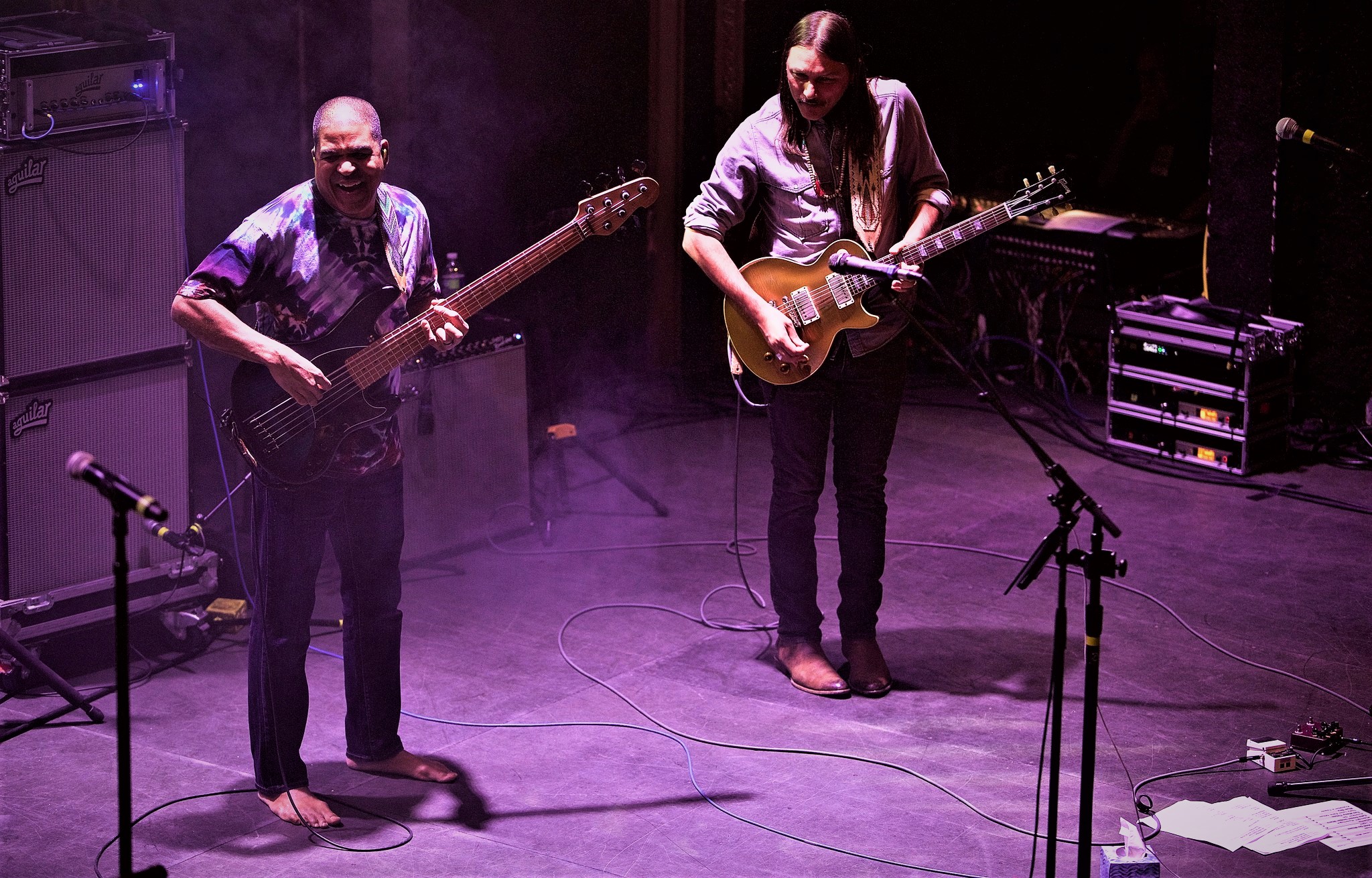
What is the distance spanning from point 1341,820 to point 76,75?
13.2ft

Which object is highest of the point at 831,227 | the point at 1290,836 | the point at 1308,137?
the point at 1308,137

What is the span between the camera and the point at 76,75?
4.49 meters

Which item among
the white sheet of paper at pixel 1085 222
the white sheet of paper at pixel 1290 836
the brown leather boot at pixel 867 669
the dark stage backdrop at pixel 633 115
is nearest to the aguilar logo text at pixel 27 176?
the dark stage backdrop at pixel 633 115

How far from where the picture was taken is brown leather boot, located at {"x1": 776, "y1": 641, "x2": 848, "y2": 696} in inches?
177

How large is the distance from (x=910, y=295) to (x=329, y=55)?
315cm

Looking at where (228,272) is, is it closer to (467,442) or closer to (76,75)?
(76,75)

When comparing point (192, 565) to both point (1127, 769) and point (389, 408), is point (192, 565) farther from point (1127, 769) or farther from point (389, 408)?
point (1127, 769)

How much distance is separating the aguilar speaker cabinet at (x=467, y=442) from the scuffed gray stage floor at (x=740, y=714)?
17 cm

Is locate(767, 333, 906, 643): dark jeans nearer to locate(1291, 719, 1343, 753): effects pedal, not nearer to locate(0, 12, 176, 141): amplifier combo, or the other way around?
locate(1291, 719, 1343, 753): effects pedal

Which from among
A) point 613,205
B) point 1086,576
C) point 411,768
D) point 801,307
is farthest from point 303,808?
point 1086,576

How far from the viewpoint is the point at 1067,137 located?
9008 millimetres

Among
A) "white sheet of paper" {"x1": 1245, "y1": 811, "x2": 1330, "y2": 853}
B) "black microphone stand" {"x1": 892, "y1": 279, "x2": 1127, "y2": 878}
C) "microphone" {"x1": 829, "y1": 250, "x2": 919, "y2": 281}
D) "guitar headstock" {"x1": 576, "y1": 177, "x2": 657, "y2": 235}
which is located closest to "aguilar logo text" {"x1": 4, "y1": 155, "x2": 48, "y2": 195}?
"guitar headstock" {"x1": 576, "y1": 177, "x2": 657, "y2": 235}

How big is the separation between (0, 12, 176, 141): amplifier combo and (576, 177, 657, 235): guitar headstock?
1.62 metres

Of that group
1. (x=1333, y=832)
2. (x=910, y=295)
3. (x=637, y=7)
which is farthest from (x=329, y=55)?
(x=1333, y=832)
